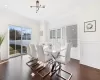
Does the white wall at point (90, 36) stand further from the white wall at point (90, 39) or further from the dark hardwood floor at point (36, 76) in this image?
the dark hardwood floor at point (36, 76)

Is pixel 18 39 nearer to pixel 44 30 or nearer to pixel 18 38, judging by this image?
pixel 18 38

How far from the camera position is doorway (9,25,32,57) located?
22.8ft

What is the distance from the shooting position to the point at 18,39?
24.6 ft

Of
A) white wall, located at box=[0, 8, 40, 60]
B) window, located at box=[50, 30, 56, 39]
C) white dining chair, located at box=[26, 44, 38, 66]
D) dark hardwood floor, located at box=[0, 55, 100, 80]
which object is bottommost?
dark hardwood floor, located at box=[0, 55, 100, 80]

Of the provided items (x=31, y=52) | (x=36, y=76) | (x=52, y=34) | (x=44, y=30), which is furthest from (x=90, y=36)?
(x=44, y=30)

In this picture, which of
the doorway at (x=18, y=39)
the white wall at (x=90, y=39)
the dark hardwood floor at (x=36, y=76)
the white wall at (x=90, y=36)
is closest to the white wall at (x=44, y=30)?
the doorway at (x=18, y=39)

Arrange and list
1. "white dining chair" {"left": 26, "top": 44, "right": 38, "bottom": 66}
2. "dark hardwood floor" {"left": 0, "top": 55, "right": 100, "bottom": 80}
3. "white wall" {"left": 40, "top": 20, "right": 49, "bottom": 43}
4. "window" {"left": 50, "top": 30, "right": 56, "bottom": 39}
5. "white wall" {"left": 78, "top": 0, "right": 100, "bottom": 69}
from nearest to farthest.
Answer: "dark hardwood floor" {"left": 0, "top": 55, "right": 100, "bottom": 80} < "white wall" {"left": 78, "top": 0, "right": 100, "bottom": 69} < "white dining chair" {"left": 26, "top": 44, "right": 38, "bottom": 66} < "window" {"left": 50, "top": 30, "right": 56, "bottom": 39} < "white wall" {"left": 40, "top": 20, "right": 49, "bottom": 43}

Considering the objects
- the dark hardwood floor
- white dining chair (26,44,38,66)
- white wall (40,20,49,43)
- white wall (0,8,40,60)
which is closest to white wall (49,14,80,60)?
white wall (40,20,49,43)

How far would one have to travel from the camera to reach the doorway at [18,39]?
22.8 ft

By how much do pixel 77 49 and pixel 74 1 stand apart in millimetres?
2580

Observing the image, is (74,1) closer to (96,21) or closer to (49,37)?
(96,21)

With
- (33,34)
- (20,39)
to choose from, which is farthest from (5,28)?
(33,34)

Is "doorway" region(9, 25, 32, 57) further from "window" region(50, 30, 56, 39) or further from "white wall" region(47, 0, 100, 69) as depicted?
"white wall" region(47, 0, 100, 69)

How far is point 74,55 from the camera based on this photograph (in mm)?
5965
